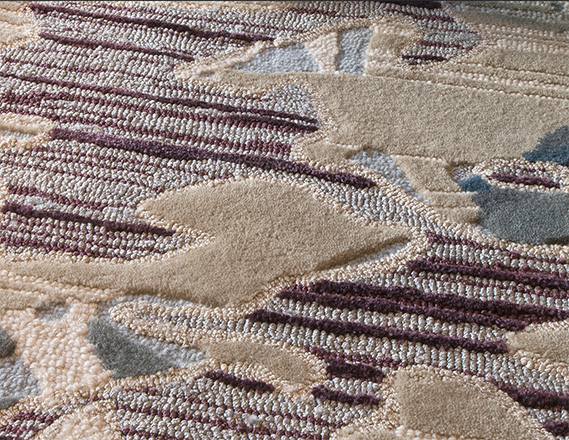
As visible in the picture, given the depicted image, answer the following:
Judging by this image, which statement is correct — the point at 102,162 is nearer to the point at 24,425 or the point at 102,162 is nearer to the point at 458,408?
the point at 24,425

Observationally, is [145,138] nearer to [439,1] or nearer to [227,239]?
A: [227,239]

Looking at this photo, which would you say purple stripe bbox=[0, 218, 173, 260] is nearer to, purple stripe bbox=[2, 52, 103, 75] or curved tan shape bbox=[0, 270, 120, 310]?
curved tan shape bbox=[0, 270, 120, 310]

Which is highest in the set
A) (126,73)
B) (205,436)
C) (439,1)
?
(439,1)

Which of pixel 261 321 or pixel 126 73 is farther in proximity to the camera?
pixel 126 73

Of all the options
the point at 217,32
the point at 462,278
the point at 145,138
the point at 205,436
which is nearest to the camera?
the point at 205,436

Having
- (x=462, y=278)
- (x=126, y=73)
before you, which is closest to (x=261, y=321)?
(x=462, y=278)

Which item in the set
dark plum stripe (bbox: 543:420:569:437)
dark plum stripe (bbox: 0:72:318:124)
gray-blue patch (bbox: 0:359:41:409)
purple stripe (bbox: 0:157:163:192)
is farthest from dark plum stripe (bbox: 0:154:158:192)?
dark plum stripe (bbox: 543:420:569:437)

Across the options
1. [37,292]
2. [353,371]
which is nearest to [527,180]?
[353,371]
